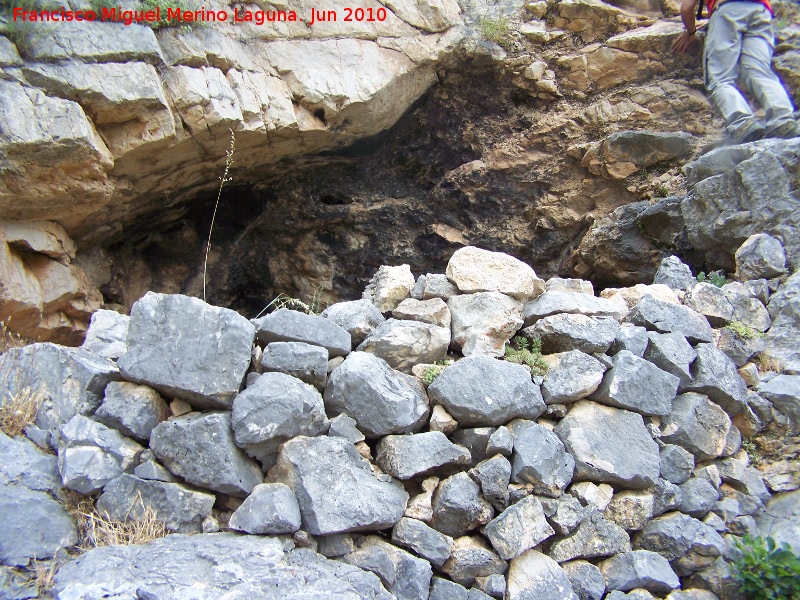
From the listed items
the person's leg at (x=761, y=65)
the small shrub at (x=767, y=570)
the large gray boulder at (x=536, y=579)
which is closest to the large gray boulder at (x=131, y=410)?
the large gray boulder at (x=536, y=579)

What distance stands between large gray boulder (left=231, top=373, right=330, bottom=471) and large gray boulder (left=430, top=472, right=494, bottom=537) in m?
0.60

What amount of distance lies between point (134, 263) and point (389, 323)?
11.5 ft

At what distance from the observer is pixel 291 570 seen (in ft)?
7.65

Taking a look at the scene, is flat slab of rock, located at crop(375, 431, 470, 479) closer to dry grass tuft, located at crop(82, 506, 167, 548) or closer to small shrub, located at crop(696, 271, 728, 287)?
dry grass tuft, located at crop(82, 506, 167, 548)

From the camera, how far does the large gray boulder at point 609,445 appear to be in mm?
2981

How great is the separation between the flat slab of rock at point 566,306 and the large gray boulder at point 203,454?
5.89 ft

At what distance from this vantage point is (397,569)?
2.54 meters

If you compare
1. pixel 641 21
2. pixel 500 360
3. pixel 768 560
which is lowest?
pixel 768 560

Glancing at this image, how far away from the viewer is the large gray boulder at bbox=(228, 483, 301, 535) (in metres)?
2.43

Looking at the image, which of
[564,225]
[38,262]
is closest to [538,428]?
[564,225]

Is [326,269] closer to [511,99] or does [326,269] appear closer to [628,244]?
[511,99]

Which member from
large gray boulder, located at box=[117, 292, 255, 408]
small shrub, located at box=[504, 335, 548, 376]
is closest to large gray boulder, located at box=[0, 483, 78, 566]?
large gray boulder, located at box=[117, 292, 255, 408]

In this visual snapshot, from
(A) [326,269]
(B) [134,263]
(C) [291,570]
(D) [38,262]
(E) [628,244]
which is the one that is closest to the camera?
(C) [291,570]

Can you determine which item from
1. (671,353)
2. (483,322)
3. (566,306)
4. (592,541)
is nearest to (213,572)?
(592,541)
